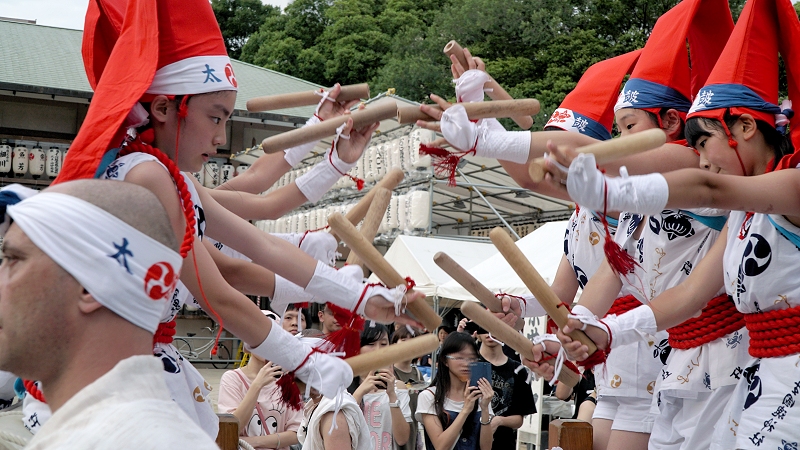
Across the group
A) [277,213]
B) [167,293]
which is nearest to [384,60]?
[277,213]

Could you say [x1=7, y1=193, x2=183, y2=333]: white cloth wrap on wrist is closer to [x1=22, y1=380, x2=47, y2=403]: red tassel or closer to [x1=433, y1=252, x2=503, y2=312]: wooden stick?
[x1=22, y1=380, x2=47, y2=403]: red tassel

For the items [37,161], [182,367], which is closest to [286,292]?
[182,367]

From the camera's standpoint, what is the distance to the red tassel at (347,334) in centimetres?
A: 252

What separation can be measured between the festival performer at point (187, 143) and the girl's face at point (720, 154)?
1.04 meters

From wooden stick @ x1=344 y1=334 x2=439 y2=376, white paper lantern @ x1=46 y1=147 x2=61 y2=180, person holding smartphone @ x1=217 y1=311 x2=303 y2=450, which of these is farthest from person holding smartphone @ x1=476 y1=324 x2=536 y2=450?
white paper lantern @ x1=46 y1=147 x2=61 y2=180

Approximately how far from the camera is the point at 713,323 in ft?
9.34

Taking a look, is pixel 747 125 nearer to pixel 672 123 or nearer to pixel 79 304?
pixel 672 123

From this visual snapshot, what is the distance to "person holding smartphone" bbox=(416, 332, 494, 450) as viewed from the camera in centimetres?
525

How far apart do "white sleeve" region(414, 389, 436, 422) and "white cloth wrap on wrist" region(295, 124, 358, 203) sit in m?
2.61

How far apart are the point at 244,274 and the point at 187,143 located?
613mm

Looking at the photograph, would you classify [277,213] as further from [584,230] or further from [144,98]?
[584,230]

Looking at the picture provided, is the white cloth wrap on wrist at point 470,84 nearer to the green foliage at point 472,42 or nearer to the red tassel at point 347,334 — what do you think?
the red tassel at point 347,334

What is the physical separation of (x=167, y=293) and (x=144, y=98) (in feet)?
3.41

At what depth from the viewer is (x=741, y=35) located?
262cm
